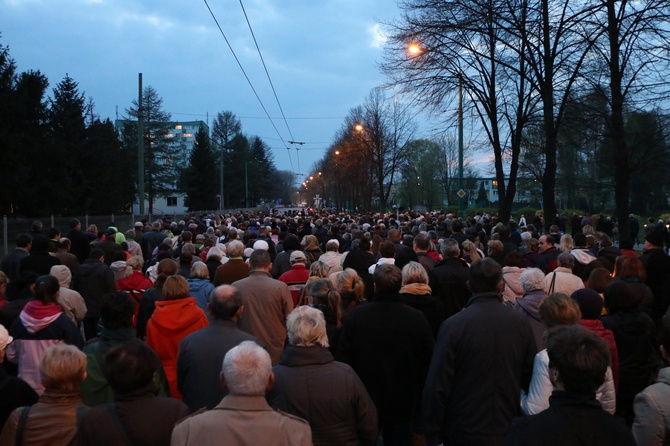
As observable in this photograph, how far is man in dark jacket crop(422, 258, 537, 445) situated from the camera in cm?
425

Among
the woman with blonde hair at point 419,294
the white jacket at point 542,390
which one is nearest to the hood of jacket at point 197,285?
the woman with blonde hair at point 419,294

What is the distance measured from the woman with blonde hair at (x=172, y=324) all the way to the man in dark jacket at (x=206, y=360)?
861 millimetres

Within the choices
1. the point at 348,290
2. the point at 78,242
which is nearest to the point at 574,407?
the point at 348,290

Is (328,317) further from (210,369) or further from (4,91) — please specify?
(4,91)

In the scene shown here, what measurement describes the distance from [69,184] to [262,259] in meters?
37.9

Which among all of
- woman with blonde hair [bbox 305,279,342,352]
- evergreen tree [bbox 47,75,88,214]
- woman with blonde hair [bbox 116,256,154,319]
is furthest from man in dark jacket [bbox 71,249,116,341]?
evergreen tree [bbox 47,75,88,214]

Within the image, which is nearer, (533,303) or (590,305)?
(590,305)

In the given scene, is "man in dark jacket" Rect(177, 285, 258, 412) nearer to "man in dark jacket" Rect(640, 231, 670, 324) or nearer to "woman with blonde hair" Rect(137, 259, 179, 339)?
"woman with blonde hair" Rect(137, 259, 179, 339)

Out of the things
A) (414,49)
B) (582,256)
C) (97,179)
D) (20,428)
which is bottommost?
(20,428)

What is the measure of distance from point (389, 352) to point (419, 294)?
1494mm

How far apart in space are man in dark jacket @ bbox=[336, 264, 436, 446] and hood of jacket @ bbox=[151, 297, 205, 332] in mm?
1395

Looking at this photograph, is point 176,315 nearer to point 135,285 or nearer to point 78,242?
point 135,285

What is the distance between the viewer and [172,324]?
561cm

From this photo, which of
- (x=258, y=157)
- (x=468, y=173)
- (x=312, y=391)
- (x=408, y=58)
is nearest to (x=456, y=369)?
(x=312, y=391)
